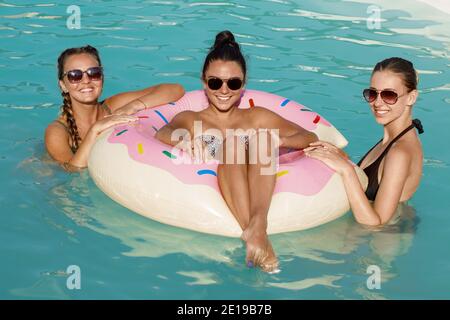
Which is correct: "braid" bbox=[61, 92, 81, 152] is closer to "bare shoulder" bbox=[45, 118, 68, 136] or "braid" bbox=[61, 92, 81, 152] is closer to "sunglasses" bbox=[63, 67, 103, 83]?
"bare shoulder" bbox=[45, 118, 68, 136]

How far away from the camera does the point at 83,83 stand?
4738 millimetres

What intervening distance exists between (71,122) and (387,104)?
2074 millimetres

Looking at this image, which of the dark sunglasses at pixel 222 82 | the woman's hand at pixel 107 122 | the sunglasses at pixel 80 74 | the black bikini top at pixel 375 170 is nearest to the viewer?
the black bikini top at pixel 375 170

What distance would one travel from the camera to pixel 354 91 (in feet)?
21.8

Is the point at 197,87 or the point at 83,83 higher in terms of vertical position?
the point at 197,87

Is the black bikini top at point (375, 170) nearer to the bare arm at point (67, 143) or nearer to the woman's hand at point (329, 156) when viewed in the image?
the woman's hand at point (329, 156)

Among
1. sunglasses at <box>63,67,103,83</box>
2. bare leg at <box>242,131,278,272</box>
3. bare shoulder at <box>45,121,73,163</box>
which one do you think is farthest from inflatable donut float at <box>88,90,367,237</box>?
sunglasses at <box>63,67,103,83</box>

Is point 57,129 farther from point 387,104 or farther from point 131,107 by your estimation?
point 387,104

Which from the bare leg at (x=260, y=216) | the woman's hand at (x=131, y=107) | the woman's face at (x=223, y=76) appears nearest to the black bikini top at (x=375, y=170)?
the bare leg at (x=260, y=216)

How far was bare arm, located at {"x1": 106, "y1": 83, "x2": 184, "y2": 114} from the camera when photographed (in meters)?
4.94

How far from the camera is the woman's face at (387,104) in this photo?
409 centimetres

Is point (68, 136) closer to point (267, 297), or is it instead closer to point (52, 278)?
point (52, 278)

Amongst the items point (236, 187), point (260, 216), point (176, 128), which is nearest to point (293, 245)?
point (260, 216)

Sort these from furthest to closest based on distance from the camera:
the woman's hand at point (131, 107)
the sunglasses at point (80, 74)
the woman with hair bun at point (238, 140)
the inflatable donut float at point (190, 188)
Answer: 1. the woman's hand at point (131, 107)
2. the sunglasses at point (80, 74)
3. the inflatable donut float at point (190, 188)
4. the woman with hair bun at point (238, 140)
